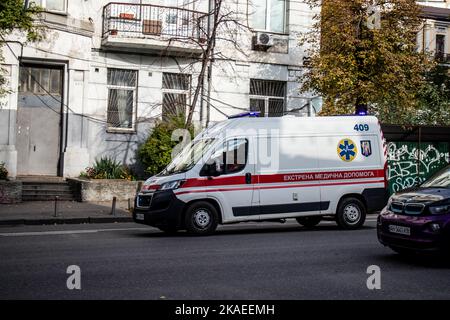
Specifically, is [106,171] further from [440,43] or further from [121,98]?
[440,43]

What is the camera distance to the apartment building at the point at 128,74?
71.6 ft

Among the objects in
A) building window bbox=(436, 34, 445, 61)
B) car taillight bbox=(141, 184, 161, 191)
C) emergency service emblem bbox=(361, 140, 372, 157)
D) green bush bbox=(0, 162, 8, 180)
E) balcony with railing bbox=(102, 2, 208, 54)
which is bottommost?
car taillight bbox=(141, 184, 161, 191)

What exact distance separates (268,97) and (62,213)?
11.1 meters

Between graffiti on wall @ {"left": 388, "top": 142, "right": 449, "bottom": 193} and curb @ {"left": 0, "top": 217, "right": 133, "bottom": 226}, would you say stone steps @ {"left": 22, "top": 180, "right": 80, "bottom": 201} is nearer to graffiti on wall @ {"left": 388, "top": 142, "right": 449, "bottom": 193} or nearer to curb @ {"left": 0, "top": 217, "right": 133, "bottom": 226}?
curb @ {"left": 0, "top": 217, "right": 133, "bottom": 226}

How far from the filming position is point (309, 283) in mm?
8055

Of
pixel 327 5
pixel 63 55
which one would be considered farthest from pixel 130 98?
pixel 327 5

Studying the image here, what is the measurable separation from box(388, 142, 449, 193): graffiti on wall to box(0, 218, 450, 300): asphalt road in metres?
10.0

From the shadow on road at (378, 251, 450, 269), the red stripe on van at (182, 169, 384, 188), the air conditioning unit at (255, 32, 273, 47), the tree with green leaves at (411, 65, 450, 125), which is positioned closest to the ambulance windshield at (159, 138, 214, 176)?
the red stripe on van at (182, 169, 384, 188)

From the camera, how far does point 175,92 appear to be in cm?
2406

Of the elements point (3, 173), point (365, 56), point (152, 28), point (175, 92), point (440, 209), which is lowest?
point (440, 209)

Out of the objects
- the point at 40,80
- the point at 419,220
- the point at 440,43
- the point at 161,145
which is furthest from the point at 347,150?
the point at 440,43

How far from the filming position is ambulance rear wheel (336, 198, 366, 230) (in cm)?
1482

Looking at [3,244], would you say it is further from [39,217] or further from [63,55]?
[63,55]

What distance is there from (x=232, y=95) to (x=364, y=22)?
18.6 feet
